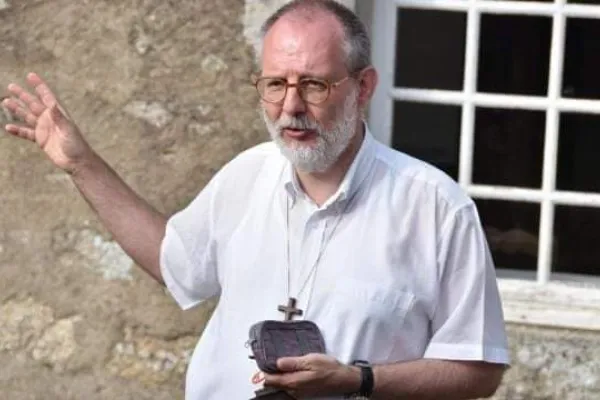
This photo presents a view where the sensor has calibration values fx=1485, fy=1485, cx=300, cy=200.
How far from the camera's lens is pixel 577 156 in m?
4.68

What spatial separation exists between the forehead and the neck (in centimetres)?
17

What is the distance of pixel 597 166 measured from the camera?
469cm

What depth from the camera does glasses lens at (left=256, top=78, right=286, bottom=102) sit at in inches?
120

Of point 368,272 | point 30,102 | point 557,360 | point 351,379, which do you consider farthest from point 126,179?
point 351,379

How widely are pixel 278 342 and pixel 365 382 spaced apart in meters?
0.20

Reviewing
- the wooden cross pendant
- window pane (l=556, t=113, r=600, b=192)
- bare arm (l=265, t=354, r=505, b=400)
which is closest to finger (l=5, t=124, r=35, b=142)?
the wooden cross pendant

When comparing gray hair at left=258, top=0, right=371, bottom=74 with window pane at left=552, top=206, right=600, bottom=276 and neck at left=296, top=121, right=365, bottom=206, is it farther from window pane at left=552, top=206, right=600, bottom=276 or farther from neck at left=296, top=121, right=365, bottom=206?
window pane at left=552, top=206, right=600, bottom=276

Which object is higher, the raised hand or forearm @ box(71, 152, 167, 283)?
the raised hand

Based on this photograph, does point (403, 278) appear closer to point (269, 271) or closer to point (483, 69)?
point (269, 271)

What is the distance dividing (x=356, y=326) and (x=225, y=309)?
1.05ft

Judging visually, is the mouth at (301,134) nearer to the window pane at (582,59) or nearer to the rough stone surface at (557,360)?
the rough stone surface at (557,360)

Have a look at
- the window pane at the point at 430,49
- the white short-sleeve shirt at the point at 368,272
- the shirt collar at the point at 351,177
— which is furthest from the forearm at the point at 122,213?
the window pane at the point at 430,49

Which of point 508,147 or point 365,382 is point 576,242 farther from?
point 365,382

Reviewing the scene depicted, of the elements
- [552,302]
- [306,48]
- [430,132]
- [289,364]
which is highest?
[306,48]
